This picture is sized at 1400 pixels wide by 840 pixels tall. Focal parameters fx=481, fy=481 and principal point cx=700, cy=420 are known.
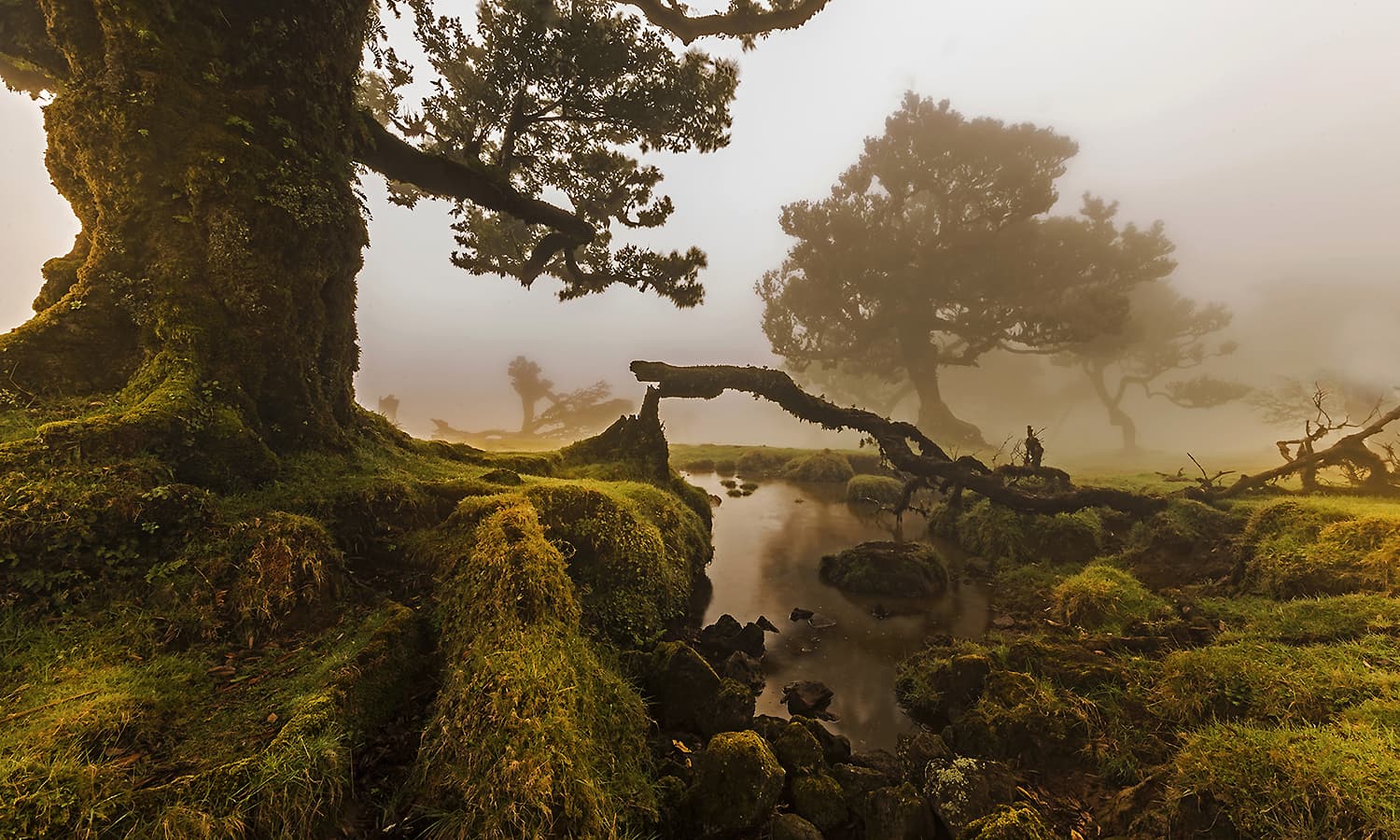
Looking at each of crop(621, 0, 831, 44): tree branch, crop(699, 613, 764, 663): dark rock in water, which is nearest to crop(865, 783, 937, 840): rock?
crop(699, 613, 764, 663): dark rock in water

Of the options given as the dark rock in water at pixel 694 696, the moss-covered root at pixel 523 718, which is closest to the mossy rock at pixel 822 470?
the dark rock in water at pixel 694 696

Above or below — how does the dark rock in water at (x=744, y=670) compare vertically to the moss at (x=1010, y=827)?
below

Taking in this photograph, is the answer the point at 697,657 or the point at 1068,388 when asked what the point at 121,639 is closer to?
the point at 697,657

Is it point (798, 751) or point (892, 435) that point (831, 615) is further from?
point (892, 435)

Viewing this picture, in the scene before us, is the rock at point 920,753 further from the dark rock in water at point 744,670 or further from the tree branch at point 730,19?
the tree branch at point 730,19

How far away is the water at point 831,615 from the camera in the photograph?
299 inches

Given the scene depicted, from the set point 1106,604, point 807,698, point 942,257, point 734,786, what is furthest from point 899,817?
point 942,257

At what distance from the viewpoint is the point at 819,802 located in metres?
4.92

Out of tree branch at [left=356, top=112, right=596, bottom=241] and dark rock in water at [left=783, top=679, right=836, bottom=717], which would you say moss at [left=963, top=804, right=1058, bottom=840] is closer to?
dark rock in water at [left=783, top=679, right=836, bottom=717]

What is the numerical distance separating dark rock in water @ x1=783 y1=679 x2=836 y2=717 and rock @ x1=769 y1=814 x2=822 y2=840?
2770 millimetres

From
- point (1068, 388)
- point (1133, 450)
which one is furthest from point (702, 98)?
point (1068, 388)

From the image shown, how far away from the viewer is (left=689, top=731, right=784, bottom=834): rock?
4535mm

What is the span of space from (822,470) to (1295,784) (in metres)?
29.1

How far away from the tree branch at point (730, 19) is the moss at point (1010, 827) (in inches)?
628
